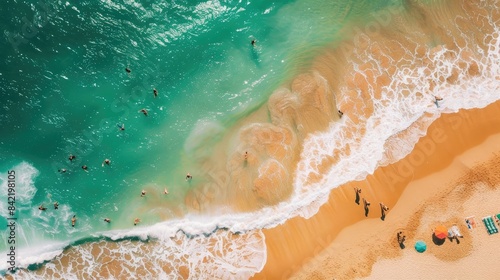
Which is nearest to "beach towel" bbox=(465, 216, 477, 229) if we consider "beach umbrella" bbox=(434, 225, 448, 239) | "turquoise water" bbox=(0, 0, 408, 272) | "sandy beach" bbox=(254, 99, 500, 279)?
"sandy beach" bbox=(254, 99, 500, 279)

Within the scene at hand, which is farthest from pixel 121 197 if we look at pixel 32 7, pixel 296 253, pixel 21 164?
pixel 32 7

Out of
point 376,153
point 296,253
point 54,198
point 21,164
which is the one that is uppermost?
point 21,164

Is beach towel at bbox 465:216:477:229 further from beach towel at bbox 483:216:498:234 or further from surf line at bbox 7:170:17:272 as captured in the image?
surf line at bbox 7:170:17:272

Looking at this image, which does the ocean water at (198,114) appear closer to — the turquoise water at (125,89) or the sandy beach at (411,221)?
the turquoise water at (125,89)

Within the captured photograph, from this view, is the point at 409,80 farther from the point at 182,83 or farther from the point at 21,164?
the point at 21,164

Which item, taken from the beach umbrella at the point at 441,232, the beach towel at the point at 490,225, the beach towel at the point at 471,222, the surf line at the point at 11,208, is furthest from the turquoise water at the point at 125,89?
the beach towel at the point at 490,225
